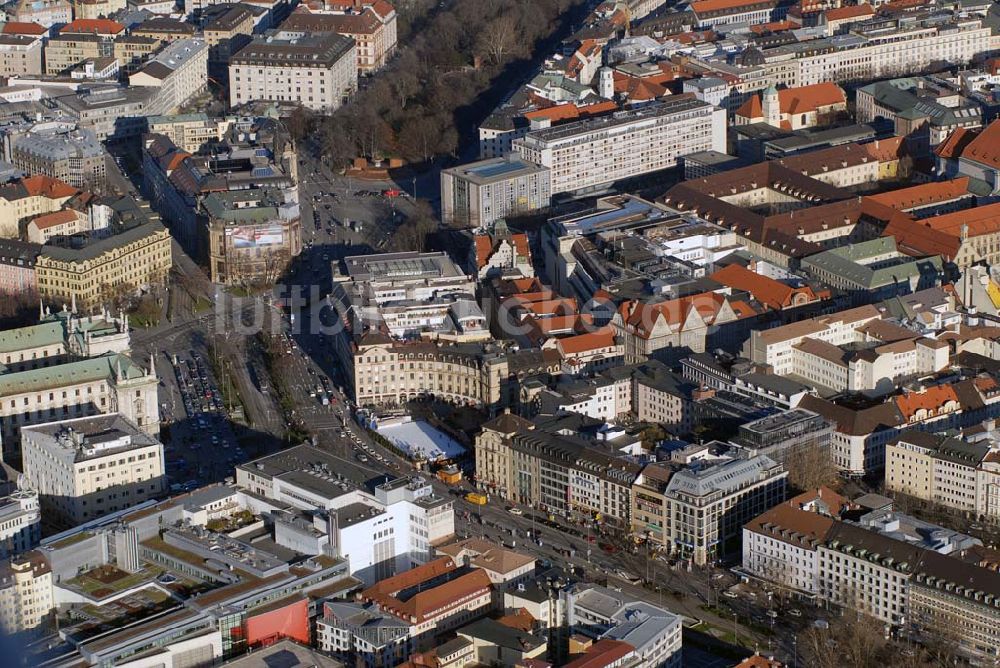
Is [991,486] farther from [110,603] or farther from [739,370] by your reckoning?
[110,603]

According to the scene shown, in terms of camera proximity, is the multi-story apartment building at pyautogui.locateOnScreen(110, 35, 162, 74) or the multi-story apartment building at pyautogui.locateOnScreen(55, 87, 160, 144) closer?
the multi-story apartment building at pyautogui.locateOnScreen(55, 87, 160, 144)

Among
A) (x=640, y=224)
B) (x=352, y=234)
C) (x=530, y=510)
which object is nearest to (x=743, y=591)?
(x=530, y=510)

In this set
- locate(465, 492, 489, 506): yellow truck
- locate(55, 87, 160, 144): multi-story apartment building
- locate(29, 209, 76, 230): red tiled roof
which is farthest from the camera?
locate(55, 87, 160, 144): multi-story apartment building

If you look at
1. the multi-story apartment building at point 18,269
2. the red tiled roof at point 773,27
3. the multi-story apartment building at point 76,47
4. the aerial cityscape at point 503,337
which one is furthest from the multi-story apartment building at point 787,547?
the multi-story apartment building at point 76,47

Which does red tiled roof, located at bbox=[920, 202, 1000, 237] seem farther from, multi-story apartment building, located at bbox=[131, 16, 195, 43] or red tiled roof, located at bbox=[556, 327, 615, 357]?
multi-story apartment building, located at bbox=[131, 16, 195, 43]

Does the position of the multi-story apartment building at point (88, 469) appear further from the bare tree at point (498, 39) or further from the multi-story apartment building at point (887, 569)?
the bare tree at point (498, 39)

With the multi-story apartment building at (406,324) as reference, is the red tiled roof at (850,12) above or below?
above

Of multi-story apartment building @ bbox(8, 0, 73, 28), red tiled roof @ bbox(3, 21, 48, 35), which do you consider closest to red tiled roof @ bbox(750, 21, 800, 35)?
red tiled roof @ bbox(3, 21, 48, 35)
